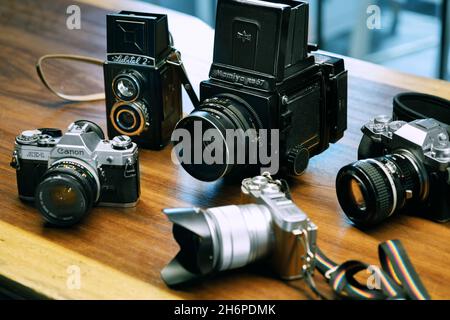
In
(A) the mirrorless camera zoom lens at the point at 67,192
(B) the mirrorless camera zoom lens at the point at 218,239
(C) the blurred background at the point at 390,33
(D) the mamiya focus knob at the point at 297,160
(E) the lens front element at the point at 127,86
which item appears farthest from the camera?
(C) the blurred background at the point at 390,33

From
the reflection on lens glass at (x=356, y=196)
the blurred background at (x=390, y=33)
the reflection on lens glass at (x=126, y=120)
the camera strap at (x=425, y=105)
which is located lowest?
the blurred background at (x=390, y=33)

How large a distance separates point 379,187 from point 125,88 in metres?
0.54

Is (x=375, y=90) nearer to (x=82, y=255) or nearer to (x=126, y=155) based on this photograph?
(x=126, y=155)

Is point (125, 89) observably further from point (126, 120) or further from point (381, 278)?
point (381, 278)

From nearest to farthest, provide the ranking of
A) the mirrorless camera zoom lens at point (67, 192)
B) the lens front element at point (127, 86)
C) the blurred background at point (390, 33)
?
the mirrorless camera zoom lens at point (67, 192), the lens front element at point (127, 86), the blurred background at point (390, 33)

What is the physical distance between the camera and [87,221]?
1.47 m

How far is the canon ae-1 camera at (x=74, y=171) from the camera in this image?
140cm

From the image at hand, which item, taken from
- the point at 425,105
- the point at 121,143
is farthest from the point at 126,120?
the point at 425,105

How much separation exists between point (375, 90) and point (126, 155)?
0.73 m

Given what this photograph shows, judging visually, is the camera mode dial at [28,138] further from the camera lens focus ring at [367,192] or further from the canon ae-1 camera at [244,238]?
the camera lens focus ring at [367,192]

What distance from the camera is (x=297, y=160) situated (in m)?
1.54

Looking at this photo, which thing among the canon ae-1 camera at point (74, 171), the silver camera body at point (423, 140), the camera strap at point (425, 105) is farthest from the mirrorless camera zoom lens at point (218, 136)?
the camera strap at point (425, 105)
